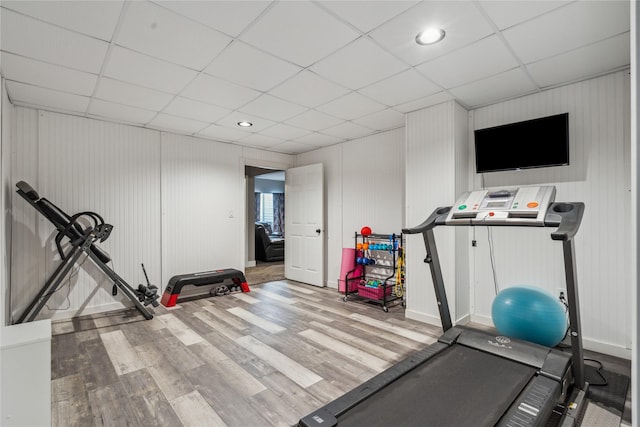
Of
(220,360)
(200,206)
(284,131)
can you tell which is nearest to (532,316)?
(220,360)

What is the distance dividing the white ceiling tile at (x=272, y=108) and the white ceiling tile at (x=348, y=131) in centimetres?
80

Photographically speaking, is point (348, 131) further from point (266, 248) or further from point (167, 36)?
point (266, 248)

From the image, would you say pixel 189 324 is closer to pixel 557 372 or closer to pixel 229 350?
pixel 229 350

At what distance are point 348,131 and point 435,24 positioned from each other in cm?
248

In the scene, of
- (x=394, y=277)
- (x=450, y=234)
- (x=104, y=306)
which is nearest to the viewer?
(x=450, y=234)

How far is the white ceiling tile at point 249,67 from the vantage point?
233 centimetres

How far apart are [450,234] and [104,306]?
14.1 feet

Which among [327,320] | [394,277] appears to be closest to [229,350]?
[327,320]

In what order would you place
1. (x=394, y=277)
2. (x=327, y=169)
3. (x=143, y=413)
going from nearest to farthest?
(x=143, y=413) < (x=394, y=277) < (x=327, y=169)

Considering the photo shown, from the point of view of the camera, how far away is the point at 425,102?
3.34 meters

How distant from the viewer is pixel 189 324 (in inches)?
136

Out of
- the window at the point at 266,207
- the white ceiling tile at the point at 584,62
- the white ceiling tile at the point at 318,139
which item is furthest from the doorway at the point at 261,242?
the white ceiling tile at the point at 584,62

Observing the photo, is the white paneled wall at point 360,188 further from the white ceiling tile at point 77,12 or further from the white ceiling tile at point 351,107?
the white ceiling tile at point 77,12

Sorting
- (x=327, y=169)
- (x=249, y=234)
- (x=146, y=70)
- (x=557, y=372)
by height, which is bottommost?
(x=557, y=372)
